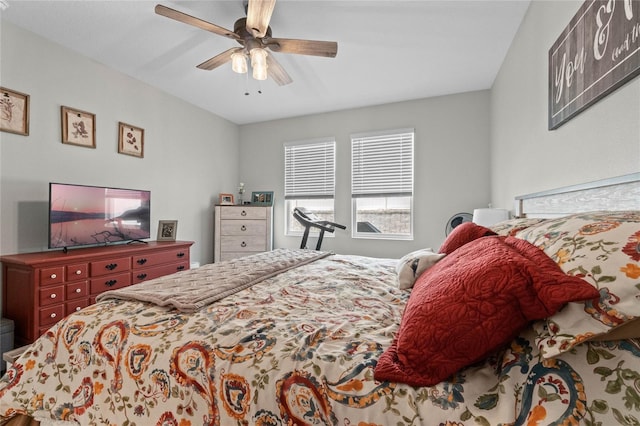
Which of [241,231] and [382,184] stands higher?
[382,184]

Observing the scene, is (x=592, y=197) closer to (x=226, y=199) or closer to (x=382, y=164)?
(x=382, y=164)

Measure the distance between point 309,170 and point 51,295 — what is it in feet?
10.8

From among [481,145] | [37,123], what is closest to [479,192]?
[481,145]

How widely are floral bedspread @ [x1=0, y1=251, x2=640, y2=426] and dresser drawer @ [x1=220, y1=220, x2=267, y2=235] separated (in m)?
2.88

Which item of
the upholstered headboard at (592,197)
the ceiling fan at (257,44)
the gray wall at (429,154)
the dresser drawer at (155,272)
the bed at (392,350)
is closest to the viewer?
the bed at (392,350)

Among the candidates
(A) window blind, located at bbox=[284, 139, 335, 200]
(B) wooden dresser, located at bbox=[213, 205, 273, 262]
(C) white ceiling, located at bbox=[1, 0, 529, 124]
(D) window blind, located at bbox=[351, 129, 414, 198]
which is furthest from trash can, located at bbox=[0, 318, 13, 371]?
(D) window blind, located at bbox=[351, 129, 414, 198]

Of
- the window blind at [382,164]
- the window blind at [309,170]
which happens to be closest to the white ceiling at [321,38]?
the window blind at [382,164]

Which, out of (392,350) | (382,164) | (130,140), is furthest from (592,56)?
(130,140)

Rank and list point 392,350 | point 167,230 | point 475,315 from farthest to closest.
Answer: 1. point 167,230
2. point 392,350
3. point 475,315

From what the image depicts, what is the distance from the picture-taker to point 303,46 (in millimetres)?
2039

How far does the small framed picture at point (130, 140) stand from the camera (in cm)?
315

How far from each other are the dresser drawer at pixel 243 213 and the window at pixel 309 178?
0.57 metres

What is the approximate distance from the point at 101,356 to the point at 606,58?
2.32 metres

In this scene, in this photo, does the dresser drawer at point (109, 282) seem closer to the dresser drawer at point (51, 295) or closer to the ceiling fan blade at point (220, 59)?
the dresser drawer at point (51, 295)
